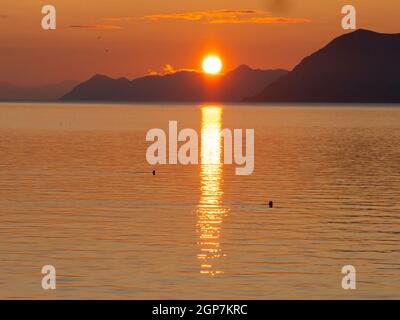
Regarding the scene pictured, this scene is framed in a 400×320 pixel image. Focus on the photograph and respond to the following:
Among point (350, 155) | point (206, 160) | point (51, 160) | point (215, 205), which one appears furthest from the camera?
point (350, 155)

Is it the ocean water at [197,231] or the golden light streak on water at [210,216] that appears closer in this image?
the ocean water at [197,231]

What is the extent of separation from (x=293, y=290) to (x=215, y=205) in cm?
2879

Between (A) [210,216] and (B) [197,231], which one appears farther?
(A) [210,216]

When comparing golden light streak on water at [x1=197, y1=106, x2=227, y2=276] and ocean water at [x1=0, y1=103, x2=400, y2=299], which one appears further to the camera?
golden light streak on water at [x1=197, y1=106, x2=227, y2=276]

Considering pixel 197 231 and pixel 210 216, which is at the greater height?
pixel 210 216
